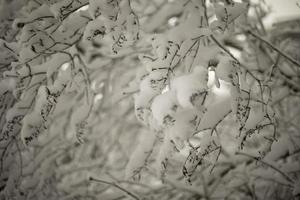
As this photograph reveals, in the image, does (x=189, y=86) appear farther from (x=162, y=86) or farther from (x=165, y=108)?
(x=162, y=86)

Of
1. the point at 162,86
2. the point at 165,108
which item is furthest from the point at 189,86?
the point at 162,86

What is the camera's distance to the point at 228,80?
5.98 ft

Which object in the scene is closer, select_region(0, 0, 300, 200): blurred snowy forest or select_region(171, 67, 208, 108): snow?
select_region(171, 67, 208, 108): snow

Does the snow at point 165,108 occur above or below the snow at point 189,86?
below

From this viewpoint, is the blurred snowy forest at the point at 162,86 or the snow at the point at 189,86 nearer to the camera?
the snow at the point at 189,86

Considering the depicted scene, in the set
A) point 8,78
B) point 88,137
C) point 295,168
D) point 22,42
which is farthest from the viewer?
point 88,137

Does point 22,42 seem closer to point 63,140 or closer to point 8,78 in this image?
point 8,78

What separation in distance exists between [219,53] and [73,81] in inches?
42.1

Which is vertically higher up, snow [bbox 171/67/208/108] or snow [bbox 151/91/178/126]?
snow [bbox 171/67/208/108]

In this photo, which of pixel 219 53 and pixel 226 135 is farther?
pixel 226 135

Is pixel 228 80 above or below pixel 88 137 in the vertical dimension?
above

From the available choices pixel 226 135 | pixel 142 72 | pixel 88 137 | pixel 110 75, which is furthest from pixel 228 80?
pixel 226 135

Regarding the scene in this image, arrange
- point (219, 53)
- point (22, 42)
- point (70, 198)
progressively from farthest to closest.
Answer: point (70, 198)
point (22, 42)
point (219, 53)

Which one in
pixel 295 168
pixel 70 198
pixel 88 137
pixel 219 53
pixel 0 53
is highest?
pixel 219 53
